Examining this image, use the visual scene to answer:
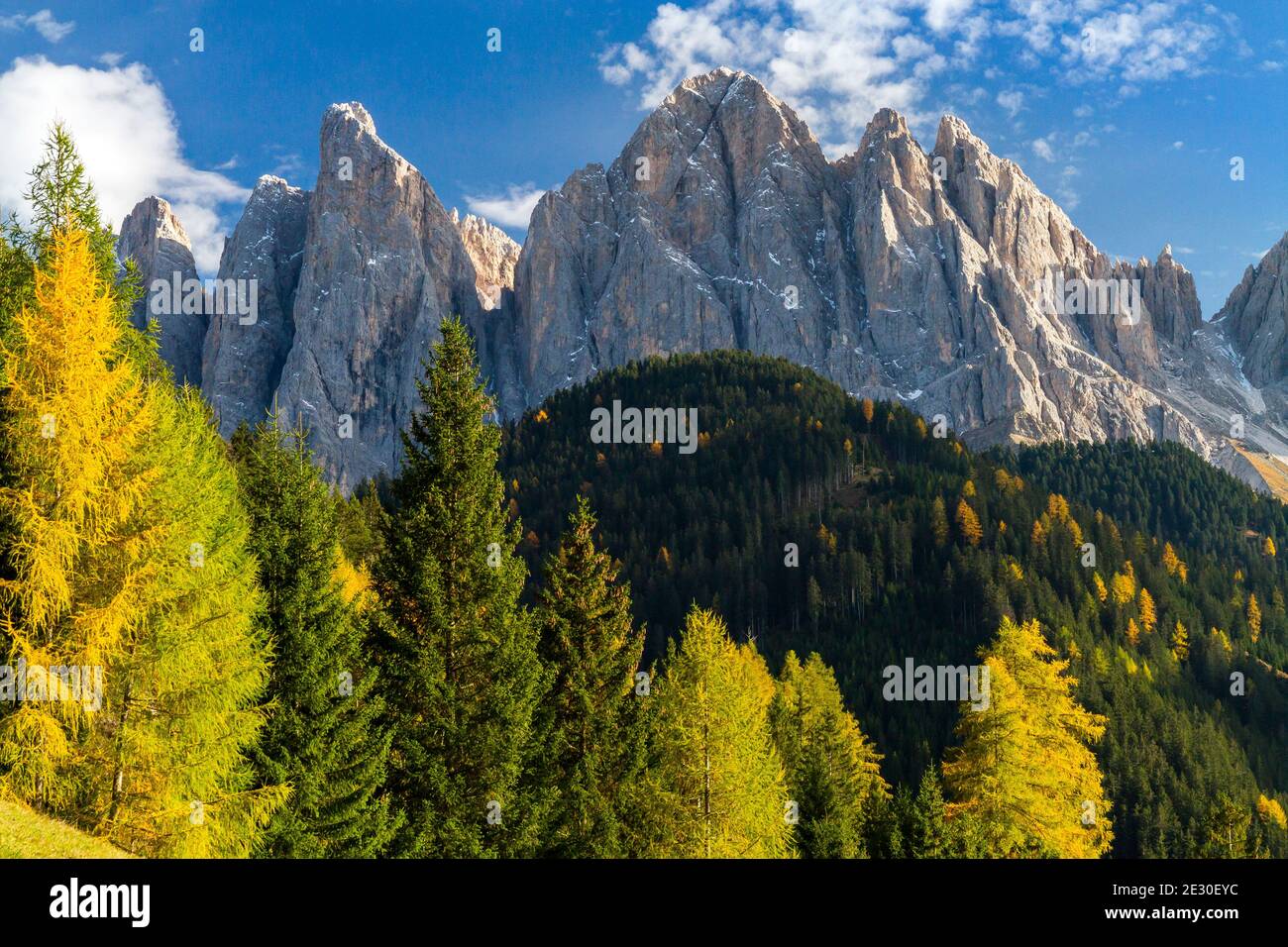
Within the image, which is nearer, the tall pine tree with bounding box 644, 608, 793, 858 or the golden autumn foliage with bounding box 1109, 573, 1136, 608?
the tall pine tree with bounding box 644, 608, 793, 858

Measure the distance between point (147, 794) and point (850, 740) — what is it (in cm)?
4211

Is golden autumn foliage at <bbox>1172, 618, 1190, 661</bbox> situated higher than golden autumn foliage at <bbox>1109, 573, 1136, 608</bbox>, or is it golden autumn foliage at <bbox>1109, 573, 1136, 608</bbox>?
golden autumn foliage at <bbox>1109, 573, 1136, 608</bbox>

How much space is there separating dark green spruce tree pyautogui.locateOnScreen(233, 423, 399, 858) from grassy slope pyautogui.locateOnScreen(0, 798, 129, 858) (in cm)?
376

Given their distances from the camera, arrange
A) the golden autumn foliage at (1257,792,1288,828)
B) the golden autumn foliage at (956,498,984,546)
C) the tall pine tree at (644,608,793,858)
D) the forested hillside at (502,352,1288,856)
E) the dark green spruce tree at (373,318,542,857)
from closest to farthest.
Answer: the dark green spruce tree at (373,318,542,857)
the tall pine tree at (644,608,793,858)
the golden autumn foliage at (1257,792,1288,828)
the forested hillside at (502,352,1288,856)
the golden autumn foliage at (956,498,984,546)

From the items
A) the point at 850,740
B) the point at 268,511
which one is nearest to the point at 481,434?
Result: the point at 268,511

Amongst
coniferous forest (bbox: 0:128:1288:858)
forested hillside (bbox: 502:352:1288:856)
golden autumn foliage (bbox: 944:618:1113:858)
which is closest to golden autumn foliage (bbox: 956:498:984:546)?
forested hillside (bbox: 502:352:1288:856)

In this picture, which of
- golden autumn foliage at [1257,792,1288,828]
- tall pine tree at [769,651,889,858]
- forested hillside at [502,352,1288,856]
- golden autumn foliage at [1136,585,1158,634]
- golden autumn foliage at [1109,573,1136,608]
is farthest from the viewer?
golden autumn foliage at [1109,573,1136,608]

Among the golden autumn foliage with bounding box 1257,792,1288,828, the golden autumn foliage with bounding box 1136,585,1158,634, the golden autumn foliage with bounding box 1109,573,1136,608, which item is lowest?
the golden autumn foliage with bounding box 1257,792,1288,828

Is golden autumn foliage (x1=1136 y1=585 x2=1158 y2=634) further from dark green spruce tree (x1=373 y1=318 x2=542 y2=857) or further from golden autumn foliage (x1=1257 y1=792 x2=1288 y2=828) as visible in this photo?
dark green spruce tree (x1=373 y1=318 x2=542 y2=857)

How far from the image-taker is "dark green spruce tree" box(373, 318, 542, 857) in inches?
942

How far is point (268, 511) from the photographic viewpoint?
24.0 meters

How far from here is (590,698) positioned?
95.4 feet

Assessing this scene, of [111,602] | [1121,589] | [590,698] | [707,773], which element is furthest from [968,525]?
[111,602]

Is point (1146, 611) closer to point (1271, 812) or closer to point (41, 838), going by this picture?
point (1271, 812)
